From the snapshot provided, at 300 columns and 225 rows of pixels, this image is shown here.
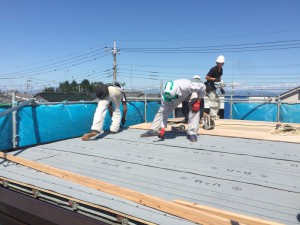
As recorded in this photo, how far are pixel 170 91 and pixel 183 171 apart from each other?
177 cm

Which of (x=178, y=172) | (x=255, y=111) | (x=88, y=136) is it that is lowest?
(x=178, y=172)

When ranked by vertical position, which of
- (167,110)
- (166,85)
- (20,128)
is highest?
(166,85)

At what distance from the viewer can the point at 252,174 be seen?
2971 mm

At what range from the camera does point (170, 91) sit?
4543mm

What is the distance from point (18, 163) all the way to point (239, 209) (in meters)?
2.67

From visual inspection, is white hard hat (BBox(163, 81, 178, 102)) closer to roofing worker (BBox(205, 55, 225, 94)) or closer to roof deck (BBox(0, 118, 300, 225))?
roof deck (BBox(0, 118, 300, 225))

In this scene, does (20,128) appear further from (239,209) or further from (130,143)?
(239,209)

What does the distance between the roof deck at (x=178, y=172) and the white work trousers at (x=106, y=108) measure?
0.30 m

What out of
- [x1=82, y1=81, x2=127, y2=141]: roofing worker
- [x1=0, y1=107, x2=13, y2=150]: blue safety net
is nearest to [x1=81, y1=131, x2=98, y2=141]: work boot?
[x1=82, y1=81, x2=127, y2=141]: roofing worker

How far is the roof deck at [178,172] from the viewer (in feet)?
7.13

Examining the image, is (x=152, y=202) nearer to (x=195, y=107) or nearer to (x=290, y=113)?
(x=195, y=107)

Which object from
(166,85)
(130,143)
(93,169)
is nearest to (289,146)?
(166,85)

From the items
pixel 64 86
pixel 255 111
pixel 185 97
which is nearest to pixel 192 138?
pixel 185 97

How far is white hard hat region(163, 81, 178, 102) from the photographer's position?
4547 millimetres
